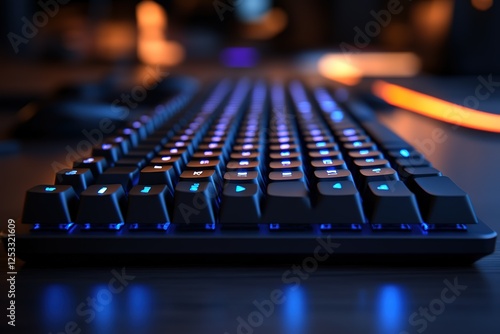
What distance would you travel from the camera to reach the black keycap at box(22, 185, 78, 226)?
35 centimetres

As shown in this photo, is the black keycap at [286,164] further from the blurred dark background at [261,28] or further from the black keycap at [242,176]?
the blurred dark background at [261,28]

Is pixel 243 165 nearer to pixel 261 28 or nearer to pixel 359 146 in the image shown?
pixel 359 146

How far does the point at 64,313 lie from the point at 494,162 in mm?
510

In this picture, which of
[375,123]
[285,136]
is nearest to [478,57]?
[375,123]

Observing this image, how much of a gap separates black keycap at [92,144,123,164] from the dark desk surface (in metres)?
0.16

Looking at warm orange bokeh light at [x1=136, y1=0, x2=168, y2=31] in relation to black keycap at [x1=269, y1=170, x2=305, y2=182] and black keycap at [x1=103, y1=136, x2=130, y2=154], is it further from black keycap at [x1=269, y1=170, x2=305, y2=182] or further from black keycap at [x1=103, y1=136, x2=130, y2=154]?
black keycap at [x1=269, y1=170, x2=305, y2=182]

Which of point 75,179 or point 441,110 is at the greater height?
point 75,179

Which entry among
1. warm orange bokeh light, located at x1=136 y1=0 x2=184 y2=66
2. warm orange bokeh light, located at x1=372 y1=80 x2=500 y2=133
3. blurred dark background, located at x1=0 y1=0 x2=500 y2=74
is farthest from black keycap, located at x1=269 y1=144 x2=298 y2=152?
warm orange bokeh light, located at x1=136 y1=0 x2=184 y2=66

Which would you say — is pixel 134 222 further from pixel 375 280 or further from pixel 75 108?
pixel 75 108

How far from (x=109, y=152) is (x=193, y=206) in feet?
0.60

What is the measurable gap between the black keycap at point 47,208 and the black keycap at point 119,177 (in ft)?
0.17

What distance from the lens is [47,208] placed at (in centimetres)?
35

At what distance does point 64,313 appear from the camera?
286 millimetres

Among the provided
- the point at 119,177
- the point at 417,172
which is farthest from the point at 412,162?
the point at 119,177
